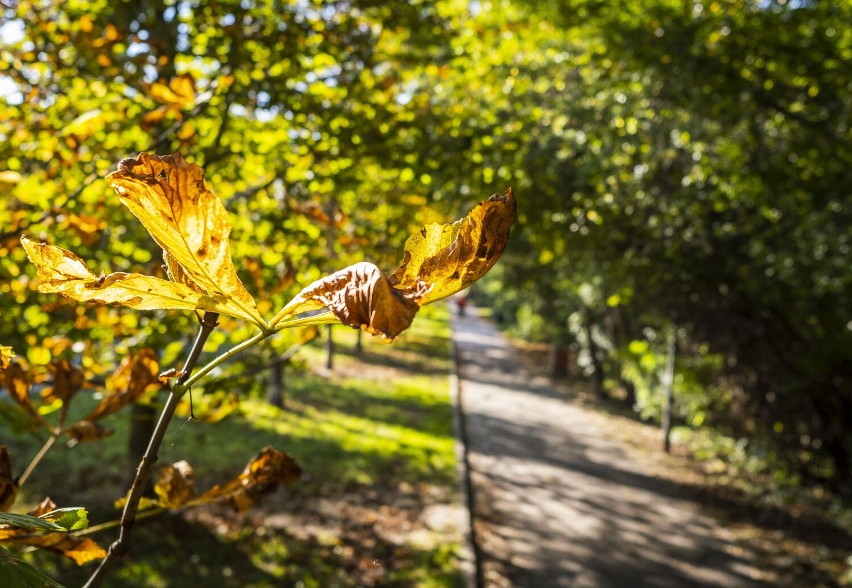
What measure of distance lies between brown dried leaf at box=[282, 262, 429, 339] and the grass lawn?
88.5 inches

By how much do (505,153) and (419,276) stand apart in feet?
9.46

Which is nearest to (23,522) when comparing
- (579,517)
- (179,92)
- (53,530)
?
(53,530)

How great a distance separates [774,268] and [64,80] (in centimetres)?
650

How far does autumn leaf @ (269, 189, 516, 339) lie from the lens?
469mm

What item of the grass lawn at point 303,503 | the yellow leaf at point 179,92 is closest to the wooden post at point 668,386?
the grass lawn at point 303,503

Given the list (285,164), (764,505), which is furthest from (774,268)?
(285,164)

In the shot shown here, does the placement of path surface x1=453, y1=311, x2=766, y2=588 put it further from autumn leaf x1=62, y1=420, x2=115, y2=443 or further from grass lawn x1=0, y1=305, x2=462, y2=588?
autumn leaf x1=62, y1=420, x2=115, y2=443

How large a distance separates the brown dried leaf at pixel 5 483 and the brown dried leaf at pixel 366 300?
0.62 metres

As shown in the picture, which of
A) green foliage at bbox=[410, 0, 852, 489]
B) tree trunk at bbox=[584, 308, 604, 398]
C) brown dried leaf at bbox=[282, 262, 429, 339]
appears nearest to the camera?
brown dried leaf at bbox=[282, 262, 429, 339]

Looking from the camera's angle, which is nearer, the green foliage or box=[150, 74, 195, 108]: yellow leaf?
box=[150, 74, 195, 108]: yellow leaf

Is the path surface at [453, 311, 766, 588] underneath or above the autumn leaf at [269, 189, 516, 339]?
underneath

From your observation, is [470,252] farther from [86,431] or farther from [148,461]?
[86,431]

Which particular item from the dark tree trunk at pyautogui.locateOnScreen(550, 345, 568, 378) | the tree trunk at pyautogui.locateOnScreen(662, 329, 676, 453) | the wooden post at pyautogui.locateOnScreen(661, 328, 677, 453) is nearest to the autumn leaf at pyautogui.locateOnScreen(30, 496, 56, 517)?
the wooden post at pyautogui.locateOnScreen(661, 328, 677, 453)

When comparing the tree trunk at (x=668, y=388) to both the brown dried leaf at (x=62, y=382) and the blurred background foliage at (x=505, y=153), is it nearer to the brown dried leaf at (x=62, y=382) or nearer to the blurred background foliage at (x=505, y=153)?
the blurred background foliage at (x=505, y=153)
